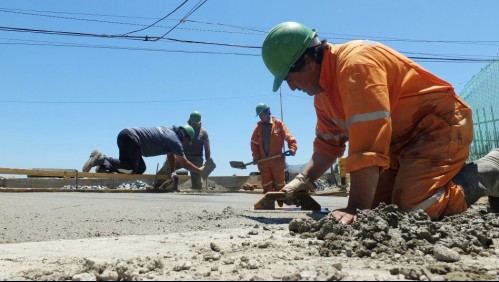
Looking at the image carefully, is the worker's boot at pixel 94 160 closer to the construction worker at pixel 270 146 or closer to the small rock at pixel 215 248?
the construction worker at pixel 270 146

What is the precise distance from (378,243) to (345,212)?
677 millimetres

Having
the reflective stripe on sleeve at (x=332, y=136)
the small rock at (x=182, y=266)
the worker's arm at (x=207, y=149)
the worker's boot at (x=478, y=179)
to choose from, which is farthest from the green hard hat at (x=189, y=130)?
the small rock at (x=182, y=266)

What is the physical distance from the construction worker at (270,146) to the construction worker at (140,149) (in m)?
1.55

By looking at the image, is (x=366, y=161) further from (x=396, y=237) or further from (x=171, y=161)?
(x=171, y=161)

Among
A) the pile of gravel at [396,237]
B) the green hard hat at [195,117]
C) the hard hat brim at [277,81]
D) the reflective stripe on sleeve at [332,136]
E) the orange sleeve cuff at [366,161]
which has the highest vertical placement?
the green hard hat at [195,117]

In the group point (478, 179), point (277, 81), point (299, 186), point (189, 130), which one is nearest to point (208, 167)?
point (189, 130)

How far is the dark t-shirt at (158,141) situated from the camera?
10.5 metres

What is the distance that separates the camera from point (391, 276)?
1.67 meters

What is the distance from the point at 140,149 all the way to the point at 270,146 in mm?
2656

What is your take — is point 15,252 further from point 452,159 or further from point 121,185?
point 121,185

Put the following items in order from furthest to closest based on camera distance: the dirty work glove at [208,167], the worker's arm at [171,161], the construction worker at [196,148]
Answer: the dirty work glove at [208,167] → the construction worker at [196,148] → the worker's arm at [171,161]

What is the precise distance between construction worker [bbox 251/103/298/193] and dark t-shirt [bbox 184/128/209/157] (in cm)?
215

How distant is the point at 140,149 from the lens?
34.6ft

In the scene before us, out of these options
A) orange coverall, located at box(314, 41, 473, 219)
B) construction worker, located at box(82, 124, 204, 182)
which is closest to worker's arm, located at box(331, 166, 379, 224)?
orange coverall, located at box(314, 41, 473, 219)
